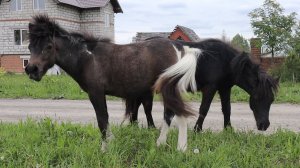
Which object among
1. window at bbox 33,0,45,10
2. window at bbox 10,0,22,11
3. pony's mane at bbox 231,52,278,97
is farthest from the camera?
window at bbox 10,0,22,11

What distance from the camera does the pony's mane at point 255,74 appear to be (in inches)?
230

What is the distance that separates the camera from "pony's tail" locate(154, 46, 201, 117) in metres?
4.82

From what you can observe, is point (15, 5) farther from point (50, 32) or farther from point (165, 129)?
point (165, 129)

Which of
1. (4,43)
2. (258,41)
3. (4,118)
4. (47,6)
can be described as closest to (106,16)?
(47,6)

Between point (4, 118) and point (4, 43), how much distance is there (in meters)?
29.3

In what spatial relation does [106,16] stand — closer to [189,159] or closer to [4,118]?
[4,118]

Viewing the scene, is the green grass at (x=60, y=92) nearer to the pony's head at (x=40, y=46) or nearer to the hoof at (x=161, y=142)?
the hoof at (x=161, y=142)

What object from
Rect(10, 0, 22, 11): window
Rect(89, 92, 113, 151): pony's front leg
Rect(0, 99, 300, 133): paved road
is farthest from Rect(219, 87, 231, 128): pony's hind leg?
Rect(10, 0, 22, 11): window

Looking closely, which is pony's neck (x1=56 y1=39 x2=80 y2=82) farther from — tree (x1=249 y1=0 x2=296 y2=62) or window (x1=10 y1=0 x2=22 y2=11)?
window (x1=10 y1=0 x2=22 y2=11)

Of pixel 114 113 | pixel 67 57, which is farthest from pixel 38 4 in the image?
pixel 67 57

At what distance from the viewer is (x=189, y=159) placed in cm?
473

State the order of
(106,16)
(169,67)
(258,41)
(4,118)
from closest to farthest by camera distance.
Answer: (169,67), (4,118), (258,41), (106,16)

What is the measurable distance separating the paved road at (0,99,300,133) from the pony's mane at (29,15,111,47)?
2.63 m

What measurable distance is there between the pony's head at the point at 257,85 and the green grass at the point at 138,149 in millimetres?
290
